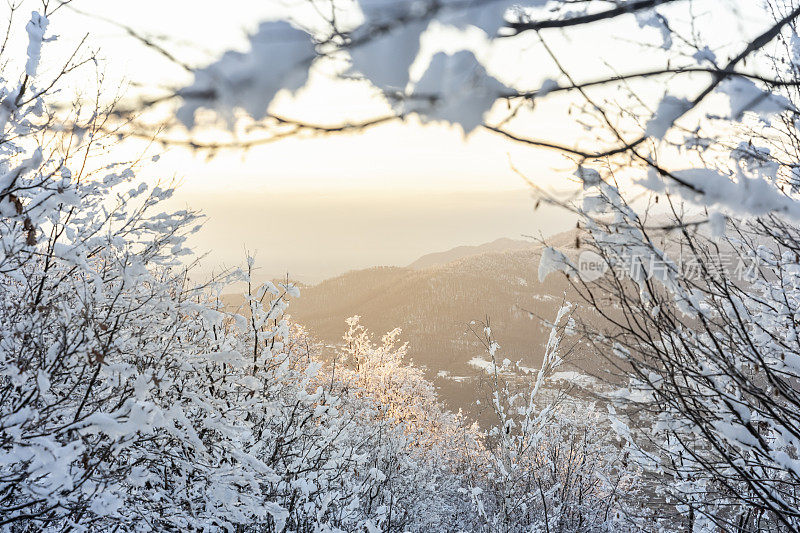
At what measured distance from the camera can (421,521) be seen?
59.3 ft

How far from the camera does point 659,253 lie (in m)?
2.32

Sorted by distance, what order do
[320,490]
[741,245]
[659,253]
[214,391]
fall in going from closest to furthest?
1. [659,253]
2. [741,245]
3. [214,391]
4. [320,490]

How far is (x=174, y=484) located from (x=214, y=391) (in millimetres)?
1034

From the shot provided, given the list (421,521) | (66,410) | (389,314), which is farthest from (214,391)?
(389,314)

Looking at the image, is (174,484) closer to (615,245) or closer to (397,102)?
(615,245)

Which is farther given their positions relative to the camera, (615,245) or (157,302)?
(157,302)

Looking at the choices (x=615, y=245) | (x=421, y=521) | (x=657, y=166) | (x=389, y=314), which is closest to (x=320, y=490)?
(x=615, y=245)

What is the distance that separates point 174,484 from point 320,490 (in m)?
2.16

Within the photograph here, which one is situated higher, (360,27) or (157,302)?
(360,27)

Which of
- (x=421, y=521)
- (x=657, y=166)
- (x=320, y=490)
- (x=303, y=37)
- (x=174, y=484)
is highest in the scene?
(x=303, y=37)

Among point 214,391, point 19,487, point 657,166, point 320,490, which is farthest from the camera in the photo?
point 320,490

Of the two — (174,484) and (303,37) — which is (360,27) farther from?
(174,484)

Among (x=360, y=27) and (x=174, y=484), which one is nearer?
(x=360, y=27)

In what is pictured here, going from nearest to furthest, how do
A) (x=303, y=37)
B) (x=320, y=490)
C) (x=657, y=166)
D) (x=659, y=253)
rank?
(x=303, y=37), (x=657, y=166), (x=659, y=253), (x=320, y=490)
